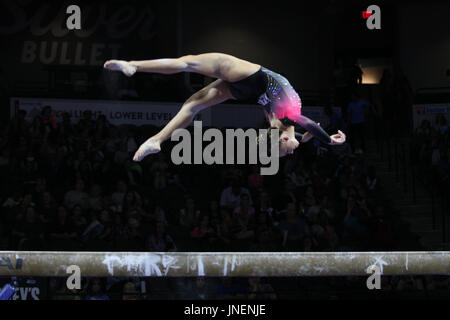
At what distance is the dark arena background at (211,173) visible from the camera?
20.4ft

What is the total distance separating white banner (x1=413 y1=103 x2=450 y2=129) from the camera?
→ 12.6m

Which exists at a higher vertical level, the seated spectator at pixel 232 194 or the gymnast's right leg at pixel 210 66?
the gymnast's right leg at pixel 210 66

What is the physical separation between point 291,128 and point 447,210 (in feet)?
19.6

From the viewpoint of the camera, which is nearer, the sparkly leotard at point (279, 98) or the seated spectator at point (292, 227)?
the sparkly leotard at point (279, 98)

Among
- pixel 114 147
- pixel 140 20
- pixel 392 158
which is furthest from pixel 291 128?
pixel 140 20

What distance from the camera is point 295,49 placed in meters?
14.8

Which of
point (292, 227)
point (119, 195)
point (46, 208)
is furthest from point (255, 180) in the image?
point (46, 208)

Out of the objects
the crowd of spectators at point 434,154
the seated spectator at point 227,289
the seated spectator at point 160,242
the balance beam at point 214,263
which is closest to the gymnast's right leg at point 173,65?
the balance beam at point 214,263

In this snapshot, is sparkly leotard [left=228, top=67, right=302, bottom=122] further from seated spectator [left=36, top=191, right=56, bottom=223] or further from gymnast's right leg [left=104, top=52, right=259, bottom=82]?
seated spectator [left=36, top=191, right=56, bottom=223]

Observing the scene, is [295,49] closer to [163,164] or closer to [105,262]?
[163,164]

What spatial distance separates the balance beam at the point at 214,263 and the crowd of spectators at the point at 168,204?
6.95ft

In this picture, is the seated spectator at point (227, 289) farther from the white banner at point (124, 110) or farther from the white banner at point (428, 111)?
the white banner at point (428, 111)

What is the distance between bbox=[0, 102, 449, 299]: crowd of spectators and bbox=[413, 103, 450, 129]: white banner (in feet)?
7.30

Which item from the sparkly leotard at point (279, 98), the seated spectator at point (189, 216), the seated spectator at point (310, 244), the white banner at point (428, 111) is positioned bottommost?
the seated spectator at point (310, 244)
